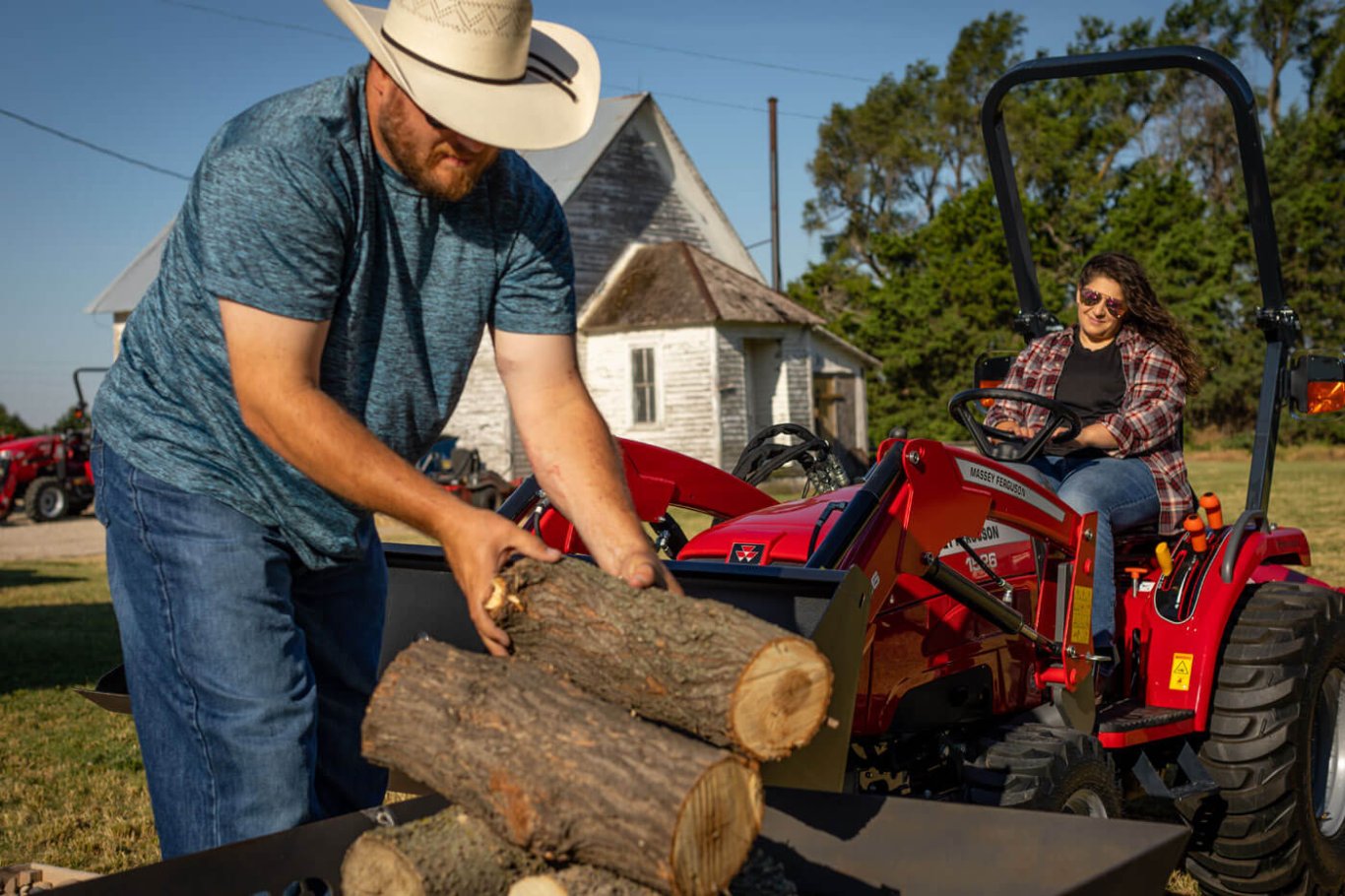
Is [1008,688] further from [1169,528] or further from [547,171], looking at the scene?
[547,171]

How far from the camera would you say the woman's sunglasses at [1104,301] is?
4855 mm

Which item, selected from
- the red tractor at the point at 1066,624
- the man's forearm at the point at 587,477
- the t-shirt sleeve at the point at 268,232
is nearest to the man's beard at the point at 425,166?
the t-shirt sleeve at the point at 268,232

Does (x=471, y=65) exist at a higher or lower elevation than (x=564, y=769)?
higher

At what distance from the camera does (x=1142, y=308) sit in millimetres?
4891

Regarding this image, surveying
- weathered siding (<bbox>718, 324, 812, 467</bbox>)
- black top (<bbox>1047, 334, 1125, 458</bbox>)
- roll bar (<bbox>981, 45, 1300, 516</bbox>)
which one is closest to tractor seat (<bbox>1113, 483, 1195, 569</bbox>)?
roll bar (<bbox>981, 45, 1300, 516</bbox>)

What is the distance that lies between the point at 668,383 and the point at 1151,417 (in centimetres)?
1977

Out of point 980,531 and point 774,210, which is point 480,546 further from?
point 774,210

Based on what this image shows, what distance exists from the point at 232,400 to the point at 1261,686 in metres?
3.31

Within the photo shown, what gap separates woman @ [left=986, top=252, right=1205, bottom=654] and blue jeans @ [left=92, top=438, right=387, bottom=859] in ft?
8.44

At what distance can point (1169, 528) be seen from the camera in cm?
457

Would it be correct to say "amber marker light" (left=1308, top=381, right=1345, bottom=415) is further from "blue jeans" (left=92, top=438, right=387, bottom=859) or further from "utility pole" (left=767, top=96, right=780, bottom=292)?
"utility pole" (left=767, top=96, right=780, bottom=292)

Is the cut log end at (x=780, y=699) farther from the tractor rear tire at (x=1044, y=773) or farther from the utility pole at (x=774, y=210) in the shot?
the utility pole at (x=774, y=210)

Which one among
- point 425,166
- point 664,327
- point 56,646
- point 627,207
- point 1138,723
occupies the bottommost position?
point 56,646

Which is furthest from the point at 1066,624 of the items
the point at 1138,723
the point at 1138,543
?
the point at 1138,543
